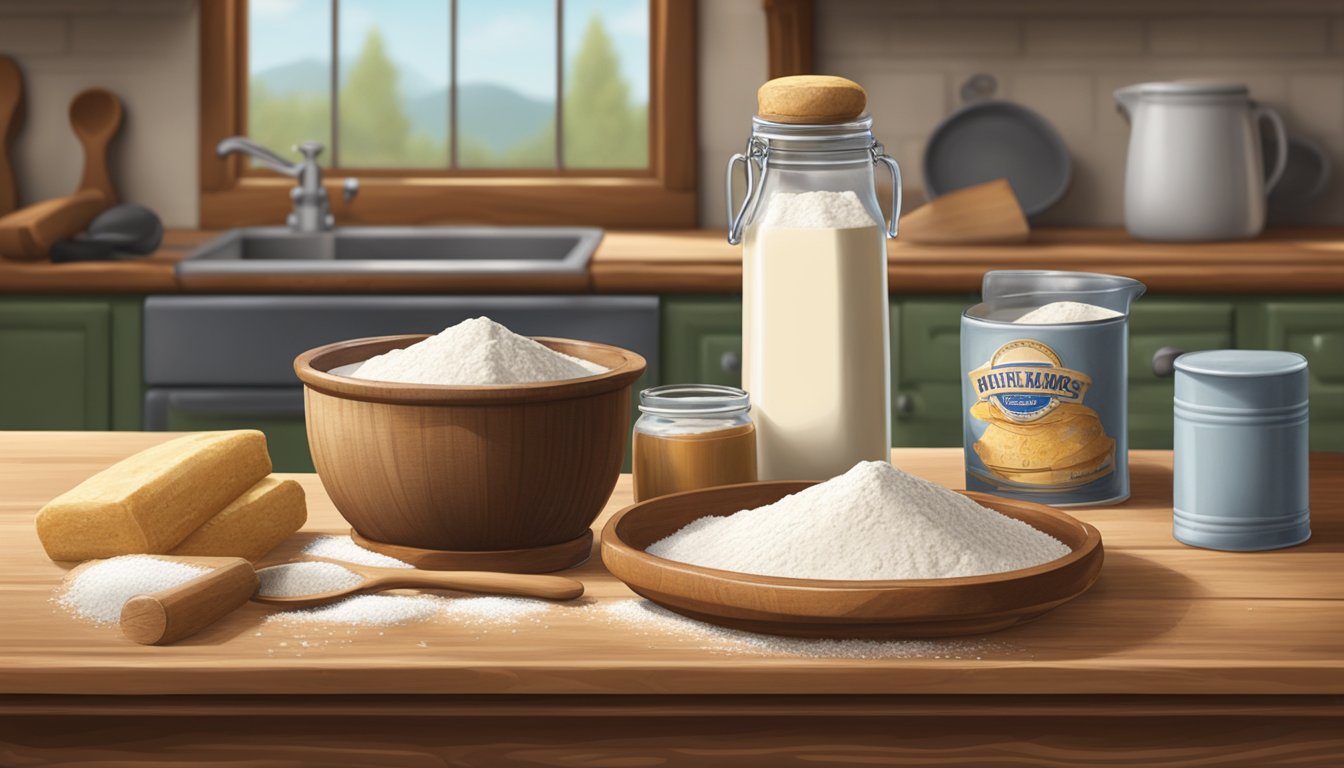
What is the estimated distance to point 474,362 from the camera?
1.15m

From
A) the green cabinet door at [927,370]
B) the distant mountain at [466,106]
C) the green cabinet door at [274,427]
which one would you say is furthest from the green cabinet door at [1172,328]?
the distant mountain at [466,106]

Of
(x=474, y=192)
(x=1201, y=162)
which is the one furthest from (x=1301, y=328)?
(x=474, y=192)

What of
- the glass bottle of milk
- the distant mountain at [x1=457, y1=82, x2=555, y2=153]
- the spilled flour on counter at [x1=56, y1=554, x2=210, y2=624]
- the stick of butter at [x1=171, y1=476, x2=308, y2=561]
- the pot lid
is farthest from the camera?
the distant mountain at [x1=457, y1=82, x2=555, y2=153]

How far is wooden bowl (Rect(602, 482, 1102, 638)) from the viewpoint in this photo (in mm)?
964

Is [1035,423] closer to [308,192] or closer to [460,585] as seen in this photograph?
[460,585]

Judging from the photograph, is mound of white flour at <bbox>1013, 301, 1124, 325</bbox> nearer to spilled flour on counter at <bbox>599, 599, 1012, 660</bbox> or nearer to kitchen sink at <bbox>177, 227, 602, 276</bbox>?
spilled flour on counter at <bbox>599, 599, 1012, 660</bbox>

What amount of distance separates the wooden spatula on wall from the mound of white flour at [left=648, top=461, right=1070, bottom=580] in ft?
6.85

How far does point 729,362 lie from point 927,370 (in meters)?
0.34

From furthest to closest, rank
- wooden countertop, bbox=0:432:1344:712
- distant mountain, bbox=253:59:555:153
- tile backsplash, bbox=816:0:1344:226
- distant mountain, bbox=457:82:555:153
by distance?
distant mountain, bbox=253:59:555:153 < distant mountain, bbox=457:82:555:153 < tile backsplash, bbox=816:0:1344:226 < wooden countertop, bbox=0:432:1344:712

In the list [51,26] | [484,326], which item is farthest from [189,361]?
[484,326]

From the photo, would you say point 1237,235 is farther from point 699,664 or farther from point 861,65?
point 699,664

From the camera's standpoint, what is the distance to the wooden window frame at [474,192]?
3.46 m

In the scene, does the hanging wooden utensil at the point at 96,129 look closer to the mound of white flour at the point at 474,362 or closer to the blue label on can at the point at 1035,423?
the mound of white flour at the point at 474,362

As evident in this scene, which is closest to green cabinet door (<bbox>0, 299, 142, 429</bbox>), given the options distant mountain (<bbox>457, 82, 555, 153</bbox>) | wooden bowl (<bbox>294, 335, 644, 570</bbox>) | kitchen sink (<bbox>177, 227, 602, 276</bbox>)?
kitchen sink (<bbox>177, 227, 602, 276</bbox>)
